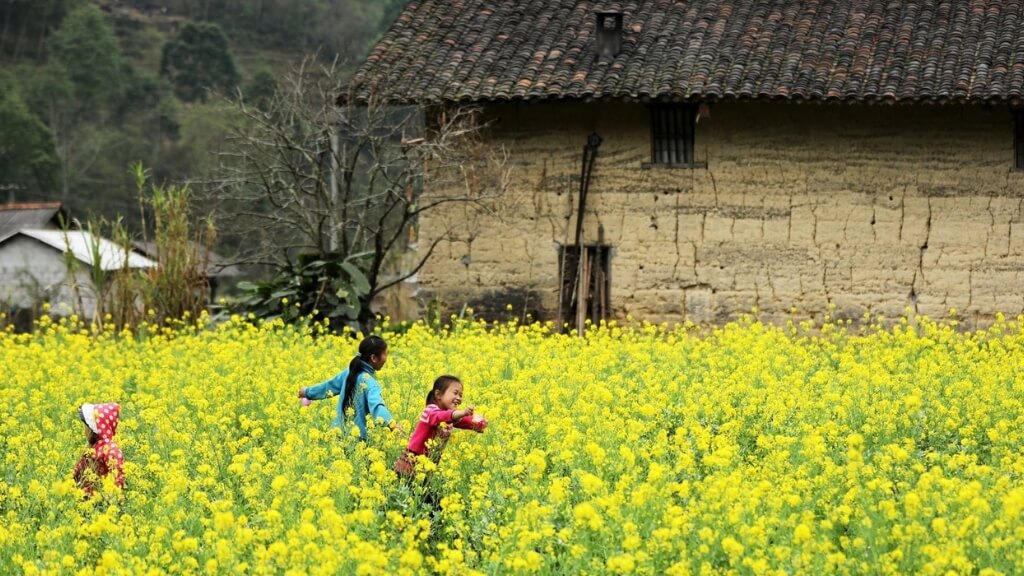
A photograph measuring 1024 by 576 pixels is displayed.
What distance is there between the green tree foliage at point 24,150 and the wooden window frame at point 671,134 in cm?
3155

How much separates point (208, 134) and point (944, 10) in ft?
105

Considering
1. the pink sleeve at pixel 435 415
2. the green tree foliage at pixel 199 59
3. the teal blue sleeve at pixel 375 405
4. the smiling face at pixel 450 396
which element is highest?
the smiling face at pixel 450 396

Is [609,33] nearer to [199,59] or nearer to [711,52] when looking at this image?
[711,52]

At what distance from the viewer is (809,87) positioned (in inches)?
657

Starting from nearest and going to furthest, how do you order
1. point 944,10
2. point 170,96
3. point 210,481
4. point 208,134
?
point 210,481
point 944,10
point 208,134
point 170,96

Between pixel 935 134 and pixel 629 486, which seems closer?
pixel 629 486

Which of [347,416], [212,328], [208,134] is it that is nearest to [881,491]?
[347,416]

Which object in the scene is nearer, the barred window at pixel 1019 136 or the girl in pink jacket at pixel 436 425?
the girl in pink jacket at pixel 436 425

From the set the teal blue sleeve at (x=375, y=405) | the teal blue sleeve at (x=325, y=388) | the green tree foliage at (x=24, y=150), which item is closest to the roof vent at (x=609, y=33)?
the teal blue sleeve at (x=325, y=388)

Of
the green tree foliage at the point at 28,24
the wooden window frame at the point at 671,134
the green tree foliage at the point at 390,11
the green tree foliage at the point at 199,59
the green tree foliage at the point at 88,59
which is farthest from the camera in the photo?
the green tree foliage at the point at 28,24

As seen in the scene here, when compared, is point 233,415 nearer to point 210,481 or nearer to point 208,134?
point 210,481

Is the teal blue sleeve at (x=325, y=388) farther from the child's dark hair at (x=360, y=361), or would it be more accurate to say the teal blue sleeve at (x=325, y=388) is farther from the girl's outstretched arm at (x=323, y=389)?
the child's dark hair at (x=360, y=361)

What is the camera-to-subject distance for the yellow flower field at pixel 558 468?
6555mm

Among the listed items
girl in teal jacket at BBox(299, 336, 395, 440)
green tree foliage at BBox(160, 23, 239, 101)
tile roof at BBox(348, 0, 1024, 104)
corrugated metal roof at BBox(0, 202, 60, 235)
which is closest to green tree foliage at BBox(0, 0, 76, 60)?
green tree foliage at BBox(160, 23, 239, 101)
